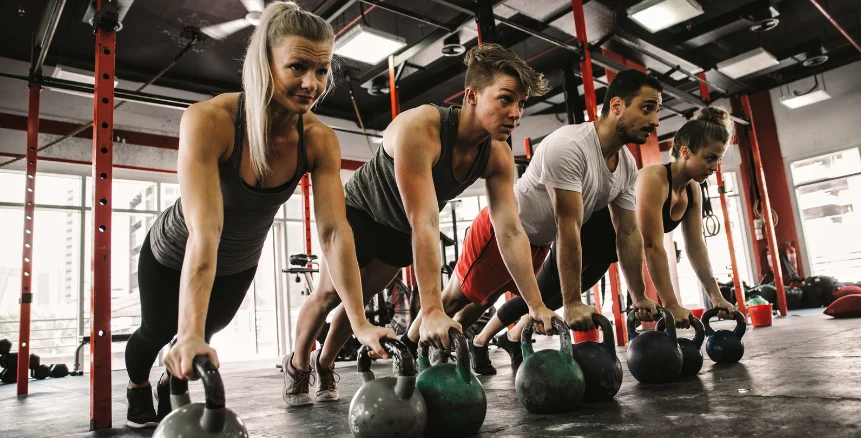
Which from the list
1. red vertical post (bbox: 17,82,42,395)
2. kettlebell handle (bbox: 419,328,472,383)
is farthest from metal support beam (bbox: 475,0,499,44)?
kettlebell handle (bbox: 419,328,472,383)

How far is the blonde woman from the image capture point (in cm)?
140

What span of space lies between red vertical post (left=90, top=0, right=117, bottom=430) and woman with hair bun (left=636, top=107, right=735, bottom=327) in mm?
2401

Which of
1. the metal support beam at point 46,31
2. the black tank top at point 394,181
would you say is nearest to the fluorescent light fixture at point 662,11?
the black tank top at point 394,181

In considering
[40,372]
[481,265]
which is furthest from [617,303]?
[40,372]

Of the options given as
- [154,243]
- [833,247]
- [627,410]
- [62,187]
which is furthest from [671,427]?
[833,247]

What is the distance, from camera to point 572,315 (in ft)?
7.15

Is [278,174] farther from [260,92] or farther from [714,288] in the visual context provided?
[714,288]

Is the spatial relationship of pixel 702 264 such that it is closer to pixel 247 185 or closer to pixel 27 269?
pixel 247 185

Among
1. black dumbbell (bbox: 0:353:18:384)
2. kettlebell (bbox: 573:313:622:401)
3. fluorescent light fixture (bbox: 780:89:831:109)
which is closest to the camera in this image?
kettlebell (bbox: 573:313:622:401)

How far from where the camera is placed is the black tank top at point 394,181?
210 cm

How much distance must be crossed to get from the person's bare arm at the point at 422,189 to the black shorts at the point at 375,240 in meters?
0.38

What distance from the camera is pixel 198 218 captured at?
4.49 feet

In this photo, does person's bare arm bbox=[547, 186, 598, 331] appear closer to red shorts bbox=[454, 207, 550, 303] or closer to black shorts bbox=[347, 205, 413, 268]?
red shorts bbox=[454, 207, 550, 303]

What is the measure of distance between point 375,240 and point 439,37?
3.58 meters
